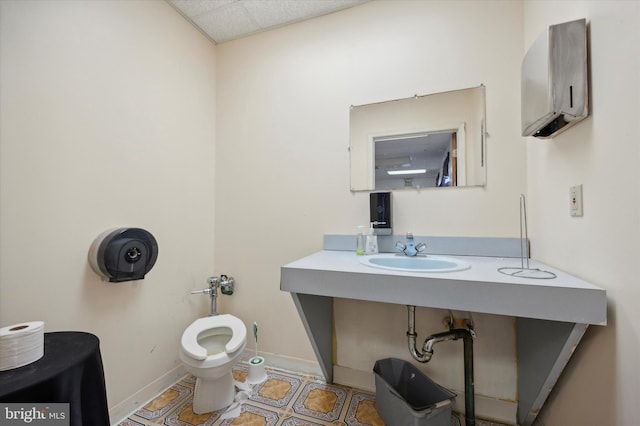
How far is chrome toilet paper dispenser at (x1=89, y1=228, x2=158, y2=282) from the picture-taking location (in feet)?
4.25

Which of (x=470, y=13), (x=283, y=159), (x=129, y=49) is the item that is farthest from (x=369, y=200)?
(x=129, y=49)

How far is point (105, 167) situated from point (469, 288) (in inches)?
70.4

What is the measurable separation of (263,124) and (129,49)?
85 centimetres

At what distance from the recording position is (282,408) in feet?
4.91

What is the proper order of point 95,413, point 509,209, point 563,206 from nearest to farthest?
point 95,413 → point 563,206 → point 509,209

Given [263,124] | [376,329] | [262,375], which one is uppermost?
[263,124]

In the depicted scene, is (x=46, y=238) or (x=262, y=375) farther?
(x=262, y=375)

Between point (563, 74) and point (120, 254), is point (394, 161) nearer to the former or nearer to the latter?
point (563, 74)

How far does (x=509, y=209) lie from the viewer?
146 centimetres

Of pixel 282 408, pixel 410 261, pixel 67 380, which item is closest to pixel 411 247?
pixel 410 261

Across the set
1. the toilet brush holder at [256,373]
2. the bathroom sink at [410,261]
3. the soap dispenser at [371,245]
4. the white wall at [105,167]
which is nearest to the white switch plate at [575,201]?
the bathroom sink at [410,261]

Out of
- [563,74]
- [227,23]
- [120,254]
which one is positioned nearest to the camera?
[563,74]

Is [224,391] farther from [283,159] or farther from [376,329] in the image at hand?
[283,159]

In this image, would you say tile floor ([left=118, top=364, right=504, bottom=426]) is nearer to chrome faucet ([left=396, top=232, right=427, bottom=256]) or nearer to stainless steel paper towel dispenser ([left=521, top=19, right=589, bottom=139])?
chrome faucet ([left=396, top=232, right=427, bottom=256])
